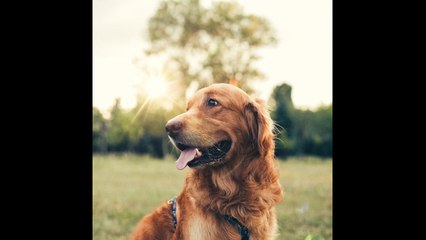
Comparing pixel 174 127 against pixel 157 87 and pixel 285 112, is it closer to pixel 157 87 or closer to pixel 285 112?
pixel 157 87

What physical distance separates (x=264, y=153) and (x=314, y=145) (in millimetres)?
1743

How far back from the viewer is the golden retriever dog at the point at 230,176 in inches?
107

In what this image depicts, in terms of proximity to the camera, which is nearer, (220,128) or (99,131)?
(220,128)

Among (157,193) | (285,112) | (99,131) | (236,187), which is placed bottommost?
(157,193)

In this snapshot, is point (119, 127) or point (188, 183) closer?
point (188, 183)

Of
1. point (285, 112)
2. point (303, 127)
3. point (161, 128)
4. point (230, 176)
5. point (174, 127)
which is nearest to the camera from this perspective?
point (174, 127)

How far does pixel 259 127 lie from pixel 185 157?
1.64 feet

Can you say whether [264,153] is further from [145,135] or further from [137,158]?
[137,158]

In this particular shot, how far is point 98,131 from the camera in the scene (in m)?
4.00

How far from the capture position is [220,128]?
8.89 feet

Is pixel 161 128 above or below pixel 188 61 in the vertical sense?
below

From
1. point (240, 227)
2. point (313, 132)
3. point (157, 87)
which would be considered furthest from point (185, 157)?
point (313, 132)
